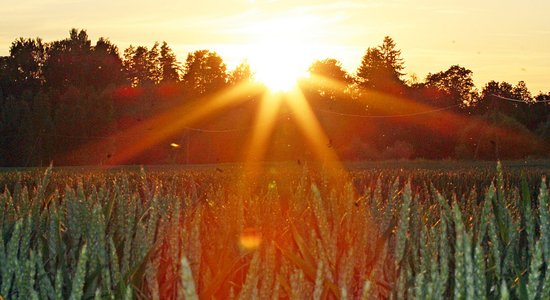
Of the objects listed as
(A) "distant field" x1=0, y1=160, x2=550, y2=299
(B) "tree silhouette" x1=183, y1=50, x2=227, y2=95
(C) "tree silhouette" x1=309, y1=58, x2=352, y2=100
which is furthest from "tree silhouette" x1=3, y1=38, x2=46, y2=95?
(A) "distant field" x1=0, y1=160, x2=550, y2=299

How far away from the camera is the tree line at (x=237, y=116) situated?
57125 millimetres

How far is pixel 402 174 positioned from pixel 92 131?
140 feet

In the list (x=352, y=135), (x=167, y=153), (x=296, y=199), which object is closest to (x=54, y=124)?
(x=167, y=153)

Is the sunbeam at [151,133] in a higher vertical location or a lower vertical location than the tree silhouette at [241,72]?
lower

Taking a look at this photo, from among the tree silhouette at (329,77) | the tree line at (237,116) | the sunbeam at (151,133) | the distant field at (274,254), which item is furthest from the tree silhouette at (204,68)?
the distant field at (274,254)

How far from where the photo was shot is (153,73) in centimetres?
12019

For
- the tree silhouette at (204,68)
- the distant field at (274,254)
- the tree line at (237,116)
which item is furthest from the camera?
the tree silhouette at (204,68)

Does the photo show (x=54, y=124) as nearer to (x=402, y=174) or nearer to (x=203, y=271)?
(x=402, y=174)

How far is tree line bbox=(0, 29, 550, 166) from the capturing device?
57.1m

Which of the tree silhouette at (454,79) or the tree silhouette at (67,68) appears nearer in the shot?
the tree silhouette at (67,68)

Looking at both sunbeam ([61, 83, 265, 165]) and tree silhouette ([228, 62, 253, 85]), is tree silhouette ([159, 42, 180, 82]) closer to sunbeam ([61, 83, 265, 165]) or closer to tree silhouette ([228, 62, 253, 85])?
tree silhouette ([228, 62, 253, 85])

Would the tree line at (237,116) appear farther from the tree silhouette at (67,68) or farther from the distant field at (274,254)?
the distant field at (274,254)

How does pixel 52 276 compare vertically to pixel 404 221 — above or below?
below

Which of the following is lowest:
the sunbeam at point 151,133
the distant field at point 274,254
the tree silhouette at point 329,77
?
the sunbeam at point 151,133
